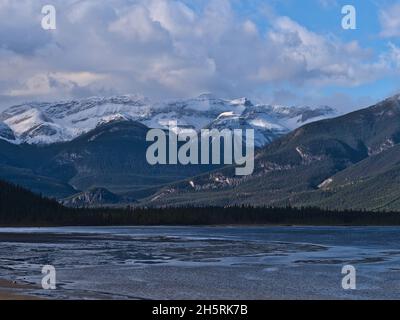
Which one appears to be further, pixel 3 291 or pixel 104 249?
pixel 104 249

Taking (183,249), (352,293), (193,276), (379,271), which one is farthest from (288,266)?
(183,249)

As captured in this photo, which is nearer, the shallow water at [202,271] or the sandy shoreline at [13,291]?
the sandy shoreline at [13,291]

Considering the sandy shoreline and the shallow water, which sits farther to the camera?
the shallow water

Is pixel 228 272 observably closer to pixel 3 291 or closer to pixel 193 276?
pixel 193 276

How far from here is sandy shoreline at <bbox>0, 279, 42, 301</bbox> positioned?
7450 centimetres

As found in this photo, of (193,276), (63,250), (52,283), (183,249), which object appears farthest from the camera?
(183,249)

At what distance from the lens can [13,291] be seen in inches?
3132

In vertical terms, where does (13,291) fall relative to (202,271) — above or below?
below

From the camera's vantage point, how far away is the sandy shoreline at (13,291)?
244 feet

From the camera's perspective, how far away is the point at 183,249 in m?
158

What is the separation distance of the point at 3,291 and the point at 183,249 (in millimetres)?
79387

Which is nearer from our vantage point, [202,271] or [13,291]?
[13,291]
